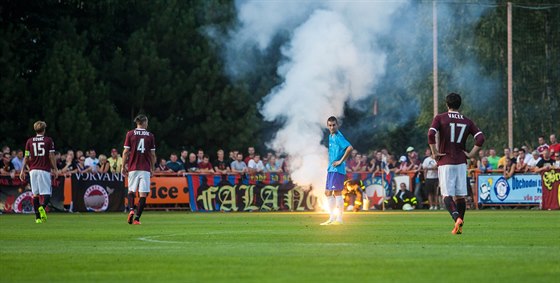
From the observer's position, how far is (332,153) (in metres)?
24.5

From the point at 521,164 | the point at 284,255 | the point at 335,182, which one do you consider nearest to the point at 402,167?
the point at 521,164

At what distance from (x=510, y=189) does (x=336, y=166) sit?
16.2 metres

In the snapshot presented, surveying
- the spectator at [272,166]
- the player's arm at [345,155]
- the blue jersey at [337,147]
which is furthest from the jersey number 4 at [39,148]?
the spectator at [272,166]

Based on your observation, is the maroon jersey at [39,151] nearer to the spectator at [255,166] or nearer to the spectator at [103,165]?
the spectator at [103,165]

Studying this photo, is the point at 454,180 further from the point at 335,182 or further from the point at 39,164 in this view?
the point at 39,164

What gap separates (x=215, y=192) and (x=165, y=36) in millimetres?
14208

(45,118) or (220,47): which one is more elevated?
(220,47)

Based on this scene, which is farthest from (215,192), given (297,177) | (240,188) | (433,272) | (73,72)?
(433,272)

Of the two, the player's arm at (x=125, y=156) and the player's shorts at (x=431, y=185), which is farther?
the player's shorts at (x=431, y=185)

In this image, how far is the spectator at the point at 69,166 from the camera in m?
38.6

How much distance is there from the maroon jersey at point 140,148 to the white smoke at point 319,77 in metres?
10.5

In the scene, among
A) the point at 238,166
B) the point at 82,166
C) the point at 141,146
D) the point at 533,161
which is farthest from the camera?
the point at 238,166

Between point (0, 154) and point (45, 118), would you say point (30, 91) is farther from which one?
point (0, 154)

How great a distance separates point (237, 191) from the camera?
39531mm
